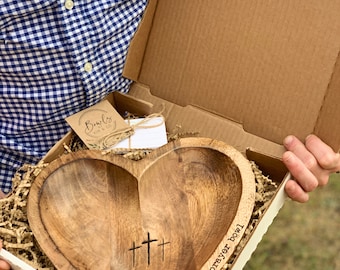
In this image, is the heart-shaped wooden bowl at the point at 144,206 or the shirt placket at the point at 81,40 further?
the shirt placket at the point at 81,40

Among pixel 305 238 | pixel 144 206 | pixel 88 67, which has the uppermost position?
pixel 88 67

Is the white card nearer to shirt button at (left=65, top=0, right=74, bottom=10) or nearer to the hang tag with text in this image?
the hang tag with text

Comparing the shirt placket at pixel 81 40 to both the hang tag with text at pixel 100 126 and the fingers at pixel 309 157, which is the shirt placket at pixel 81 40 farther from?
the fingers at pixel 309 157

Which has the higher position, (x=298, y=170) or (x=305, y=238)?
(x=298, y=170)

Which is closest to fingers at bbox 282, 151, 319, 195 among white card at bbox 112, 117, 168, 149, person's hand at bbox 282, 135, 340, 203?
person's hand at bbox 282, 135, 340, 203

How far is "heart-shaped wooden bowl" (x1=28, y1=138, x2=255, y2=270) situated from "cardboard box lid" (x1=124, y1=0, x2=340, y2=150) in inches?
5.1

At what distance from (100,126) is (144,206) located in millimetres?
166

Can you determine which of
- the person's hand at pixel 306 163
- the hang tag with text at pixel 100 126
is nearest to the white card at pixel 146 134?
the hang tag with text at pixel 100 126

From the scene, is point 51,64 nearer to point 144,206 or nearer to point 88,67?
point 88,67

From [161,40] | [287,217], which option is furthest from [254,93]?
[287,217]

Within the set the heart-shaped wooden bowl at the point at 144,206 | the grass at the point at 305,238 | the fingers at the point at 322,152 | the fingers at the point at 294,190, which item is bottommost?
the grass at the point at 305,238

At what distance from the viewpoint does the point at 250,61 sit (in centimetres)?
97

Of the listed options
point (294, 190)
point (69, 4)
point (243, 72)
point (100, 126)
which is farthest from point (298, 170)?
point (69, 4)

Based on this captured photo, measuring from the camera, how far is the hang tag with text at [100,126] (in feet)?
3.13
